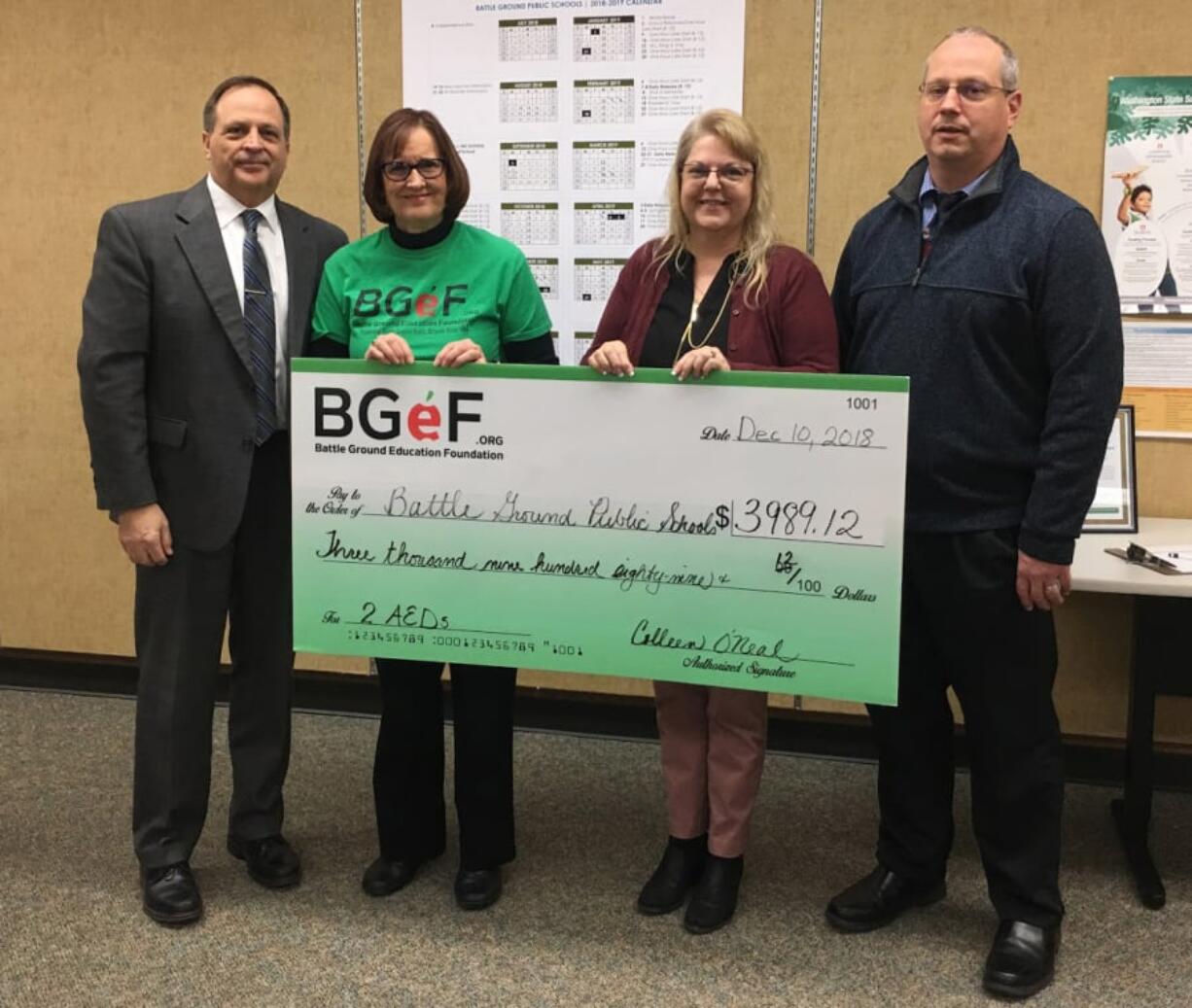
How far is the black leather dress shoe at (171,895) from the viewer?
2.17 meters

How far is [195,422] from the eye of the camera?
2.12m

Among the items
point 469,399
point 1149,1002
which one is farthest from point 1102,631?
point 469,399

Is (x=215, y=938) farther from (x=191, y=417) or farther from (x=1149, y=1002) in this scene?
(x=1149, y=1002)

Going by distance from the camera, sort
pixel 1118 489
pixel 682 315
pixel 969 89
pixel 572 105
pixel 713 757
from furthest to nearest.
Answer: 1. pixel 572 105
2. pixel 1118 489
3. pixel 713 757
4. pixel 682 315
5. pixel 969 89

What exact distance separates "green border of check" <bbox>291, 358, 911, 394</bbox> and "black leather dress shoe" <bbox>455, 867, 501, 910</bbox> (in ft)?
3.42

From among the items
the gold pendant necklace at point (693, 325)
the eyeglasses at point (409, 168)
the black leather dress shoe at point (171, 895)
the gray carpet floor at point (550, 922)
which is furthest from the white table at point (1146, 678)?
the black leather dress shoe at point (171, 895)

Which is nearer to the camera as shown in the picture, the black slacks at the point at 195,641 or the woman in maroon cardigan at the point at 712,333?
the woman in maroon cardigan at the point at 712,333

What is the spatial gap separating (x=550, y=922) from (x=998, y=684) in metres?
1.01

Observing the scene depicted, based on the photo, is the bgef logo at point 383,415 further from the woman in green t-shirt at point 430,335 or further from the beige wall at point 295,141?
the beige wall at point 295,141

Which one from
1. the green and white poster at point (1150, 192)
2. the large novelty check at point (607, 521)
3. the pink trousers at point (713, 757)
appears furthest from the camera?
the green and white poster at point (1150, 192)

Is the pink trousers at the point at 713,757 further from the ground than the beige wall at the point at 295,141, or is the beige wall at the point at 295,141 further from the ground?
the beige wall at the point at 295,141

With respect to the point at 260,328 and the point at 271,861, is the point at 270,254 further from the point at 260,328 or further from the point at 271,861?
the point at 271,861
